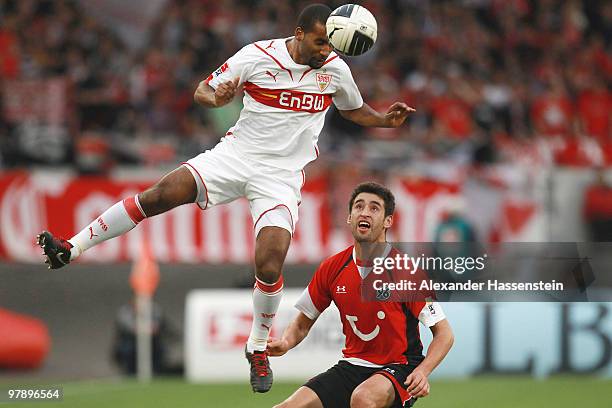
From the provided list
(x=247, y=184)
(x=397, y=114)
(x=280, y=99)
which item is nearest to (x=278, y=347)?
(x=247, y=184)

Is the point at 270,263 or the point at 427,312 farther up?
the point at 270,263

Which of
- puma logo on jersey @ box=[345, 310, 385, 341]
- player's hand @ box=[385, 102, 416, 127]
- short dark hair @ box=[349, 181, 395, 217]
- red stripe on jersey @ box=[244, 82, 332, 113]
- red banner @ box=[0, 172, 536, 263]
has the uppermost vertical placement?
red banner @ box=[0, 172, 536, 263]

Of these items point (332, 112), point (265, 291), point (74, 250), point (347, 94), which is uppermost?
point (332, 112)

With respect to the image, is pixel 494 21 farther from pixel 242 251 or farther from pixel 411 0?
pixel 242 251

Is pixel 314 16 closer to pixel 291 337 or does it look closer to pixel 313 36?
pixel 313 36

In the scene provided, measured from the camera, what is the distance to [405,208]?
58.0 feet

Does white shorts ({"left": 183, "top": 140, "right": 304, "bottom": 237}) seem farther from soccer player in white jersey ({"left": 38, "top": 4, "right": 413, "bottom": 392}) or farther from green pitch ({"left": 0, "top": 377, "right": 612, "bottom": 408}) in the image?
green pitch ({"left": 0, "top": 377, "right": 612, "bottom": 408})

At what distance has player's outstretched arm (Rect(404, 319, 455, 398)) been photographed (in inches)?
291

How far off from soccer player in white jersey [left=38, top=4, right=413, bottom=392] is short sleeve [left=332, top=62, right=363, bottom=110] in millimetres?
12

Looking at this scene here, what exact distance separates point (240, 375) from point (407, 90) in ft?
23.3

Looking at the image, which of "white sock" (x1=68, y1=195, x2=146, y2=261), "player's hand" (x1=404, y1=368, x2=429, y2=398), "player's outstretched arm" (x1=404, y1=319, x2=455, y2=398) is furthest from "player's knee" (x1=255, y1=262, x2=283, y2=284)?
"player's hand" (x1=404, y1=368, x2=429, y2=398)

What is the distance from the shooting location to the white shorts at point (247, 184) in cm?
902

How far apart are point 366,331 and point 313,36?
6.91 ft

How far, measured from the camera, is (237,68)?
29.3 feet
